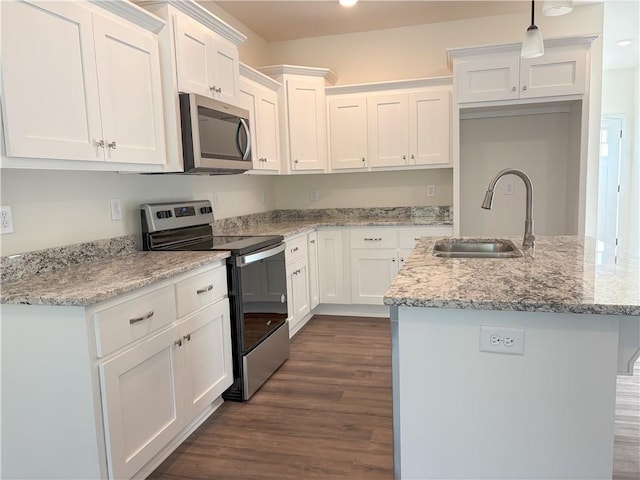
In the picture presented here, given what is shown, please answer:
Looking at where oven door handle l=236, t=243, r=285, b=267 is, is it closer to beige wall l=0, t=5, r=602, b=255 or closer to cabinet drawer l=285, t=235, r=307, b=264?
cabinet drawer l=285, t=235, r=307, b=264

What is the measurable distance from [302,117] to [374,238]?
131cm

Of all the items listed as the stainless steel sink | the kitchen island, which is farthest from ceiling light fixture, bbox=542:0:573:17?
the kitchen island

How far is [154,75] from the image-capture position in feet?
7.55

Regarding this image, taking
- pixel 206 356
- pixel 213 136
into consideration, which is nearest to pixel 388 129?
pixel 213 136

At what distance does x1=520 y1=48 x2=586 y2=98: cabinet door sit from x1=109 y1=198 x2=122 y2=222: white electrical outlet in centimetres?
317

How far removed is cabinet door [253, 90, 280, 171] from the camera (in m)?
3.70

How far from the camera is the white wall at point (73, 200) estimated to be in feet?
6.27

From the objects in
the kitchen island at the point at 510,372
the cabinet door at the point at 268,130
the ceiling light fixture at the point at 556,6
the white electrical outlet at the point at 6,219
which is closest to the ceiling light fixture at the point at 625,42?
the ceiling light fixture at the point at 556,6

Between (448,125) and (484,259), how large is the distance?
2.42 m

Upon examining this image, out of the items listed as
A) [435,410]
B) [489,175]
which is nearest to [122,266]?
[435,410]

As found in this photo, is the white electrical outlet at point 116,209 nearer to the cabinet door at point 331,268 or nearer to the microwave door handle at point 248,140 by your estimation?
the microwave door handle at point 248,140

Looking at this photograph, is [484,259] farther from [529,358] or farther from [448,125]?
[448,125]

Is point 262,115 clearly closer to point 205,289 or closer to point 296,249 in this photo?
point 296,249

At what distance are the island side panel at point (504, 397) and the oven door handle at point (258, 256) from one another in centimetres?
132
